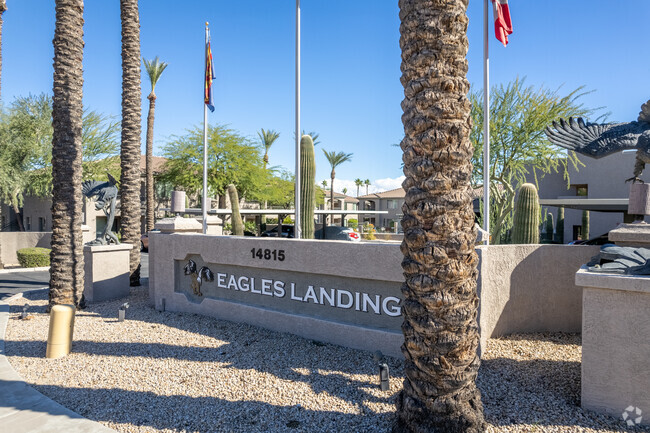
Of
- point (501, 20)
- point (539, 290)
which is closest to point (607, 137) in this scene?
point (539, 290)

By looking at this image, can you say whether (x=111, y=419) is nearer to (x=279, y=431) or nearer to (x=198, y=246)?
(x=279, y=431)

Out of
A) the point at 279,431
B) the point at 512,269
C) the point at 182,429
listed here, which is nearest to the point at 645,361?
the point at 512,269

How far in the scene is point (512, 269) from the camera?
22.2 ft

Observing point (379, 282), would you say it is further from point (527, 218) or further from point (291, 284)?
point (527, 218)

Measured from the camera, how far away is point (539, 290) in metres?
7.15

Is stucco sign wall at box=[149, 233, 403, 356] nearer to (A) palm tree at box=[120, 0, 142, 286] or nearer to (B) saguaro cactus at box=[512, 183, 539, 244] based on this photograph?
(A) palm tree at box=[120, 0, 142, 286]

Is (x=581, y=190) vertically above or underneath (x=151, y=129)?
underneath

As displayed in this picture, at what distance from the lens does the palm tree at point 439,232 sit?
363 centimetres

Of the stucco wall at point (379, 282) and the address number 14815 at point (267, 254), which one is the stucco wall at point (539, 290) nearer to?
the stucco wall at point (379, 282)

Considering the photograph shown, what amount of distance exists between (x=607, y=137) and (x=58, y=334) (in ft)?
31.0

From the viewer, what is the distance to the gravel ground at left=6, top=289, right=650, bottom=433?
4.46 m

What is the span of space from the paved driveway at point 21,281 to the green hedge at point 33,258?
1284mm

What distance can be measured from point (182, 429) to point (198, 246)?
17.4ft

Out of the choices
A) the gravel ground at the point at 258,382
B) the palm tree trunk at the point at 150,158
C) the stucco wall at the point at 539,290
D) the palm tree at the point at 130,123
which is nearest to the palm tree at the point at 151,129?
the palm tree trunk at the point at 150,158
